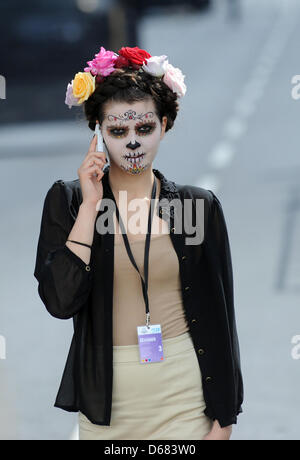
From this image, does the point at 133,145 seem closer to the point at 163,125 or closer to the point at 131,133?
the point at 131,133

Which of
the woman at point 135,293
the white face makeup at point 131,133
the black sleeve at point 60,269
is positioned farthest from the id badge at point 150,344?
the white face makeup at point 131,133

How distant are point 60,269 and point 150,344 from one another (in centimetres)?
40

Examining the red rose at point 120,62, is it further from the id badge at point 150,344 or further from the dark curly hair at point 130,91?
the id badge at point 150,344

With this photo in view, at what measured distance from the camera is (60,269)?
3613 mm

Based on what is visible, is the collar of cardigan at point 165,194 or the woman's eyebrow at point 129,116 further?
the collar of cardigan at point 165,194

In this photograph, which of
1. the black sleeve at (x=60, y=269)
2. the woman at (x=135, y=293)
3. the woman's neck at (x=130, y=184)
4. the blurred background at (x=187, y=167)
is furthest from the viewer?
the blurred background at (x=187, y=167)

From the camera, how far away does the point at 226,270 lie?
3.91 metres

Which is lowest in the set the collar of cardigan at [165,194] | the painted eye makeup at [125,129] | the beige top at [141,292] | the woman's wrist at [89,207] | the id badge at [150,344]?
the id badge at [150,344]

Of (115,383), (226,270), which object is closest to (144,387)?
(115,383)

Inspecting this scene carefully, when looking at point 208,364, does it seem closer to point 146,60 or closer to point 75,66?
point 146,60

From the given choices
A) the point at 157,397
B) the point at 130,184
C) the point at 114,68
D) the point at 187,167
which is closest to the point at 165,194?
the point at 130,184

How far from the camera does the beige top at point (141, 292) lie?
12.2 feet

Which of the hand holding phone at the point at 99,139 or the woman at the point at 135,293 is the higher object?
the hand holding phone at the point at 99,139

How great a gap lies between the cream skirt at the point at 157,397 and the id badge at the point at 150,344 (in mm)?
29
